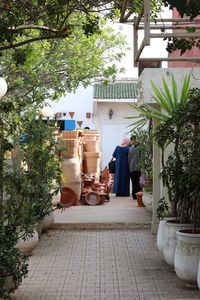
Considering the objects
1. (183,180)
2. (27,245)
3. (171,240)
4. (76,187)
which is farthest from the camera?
(76,187)

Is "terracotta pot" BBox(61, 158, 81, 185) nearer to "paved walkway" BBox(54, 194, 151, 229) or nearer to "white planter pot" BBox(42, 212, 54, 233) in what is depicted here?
"paved walkway" BBox(54, 194, 151, 229)

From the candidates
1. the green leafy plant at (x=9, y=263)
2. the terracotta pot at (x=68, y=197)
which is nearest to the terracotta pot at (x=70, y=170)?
the terracotta pot at (x=68, y=197)

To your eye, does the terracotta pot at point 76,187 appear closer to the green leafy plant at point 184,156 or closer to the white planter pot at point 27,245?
the white planter pot at point 27,245

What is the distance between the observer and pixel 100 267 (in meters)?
8.06

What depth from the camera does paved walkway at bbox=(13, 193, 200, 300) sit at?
6.65 meters

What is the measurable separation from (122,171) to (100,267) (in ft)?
28.4

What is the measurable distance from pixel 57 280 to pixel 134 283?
3.22ft

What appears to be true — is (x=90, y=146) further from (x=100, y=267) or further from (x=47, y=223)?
(x=100, y=267)

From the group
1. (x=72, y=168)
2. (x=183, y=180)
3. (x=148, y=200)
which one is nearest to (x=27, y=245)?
(x=183, y=180)

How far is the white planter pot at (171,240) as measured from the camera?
743 cm

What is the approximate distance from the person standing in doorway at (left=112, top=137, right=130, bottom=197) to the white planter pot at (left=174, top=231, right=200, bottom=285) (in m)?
9.77

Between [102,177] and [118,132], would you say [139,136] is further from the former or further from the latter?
[118,132]

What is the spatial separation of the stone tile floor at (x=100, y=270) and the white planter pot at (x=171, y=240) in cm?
22

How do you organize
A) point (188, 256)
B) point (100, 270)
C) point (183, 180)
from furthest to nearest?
point (100, 270) → point (183, 180) → point (188, 256)
